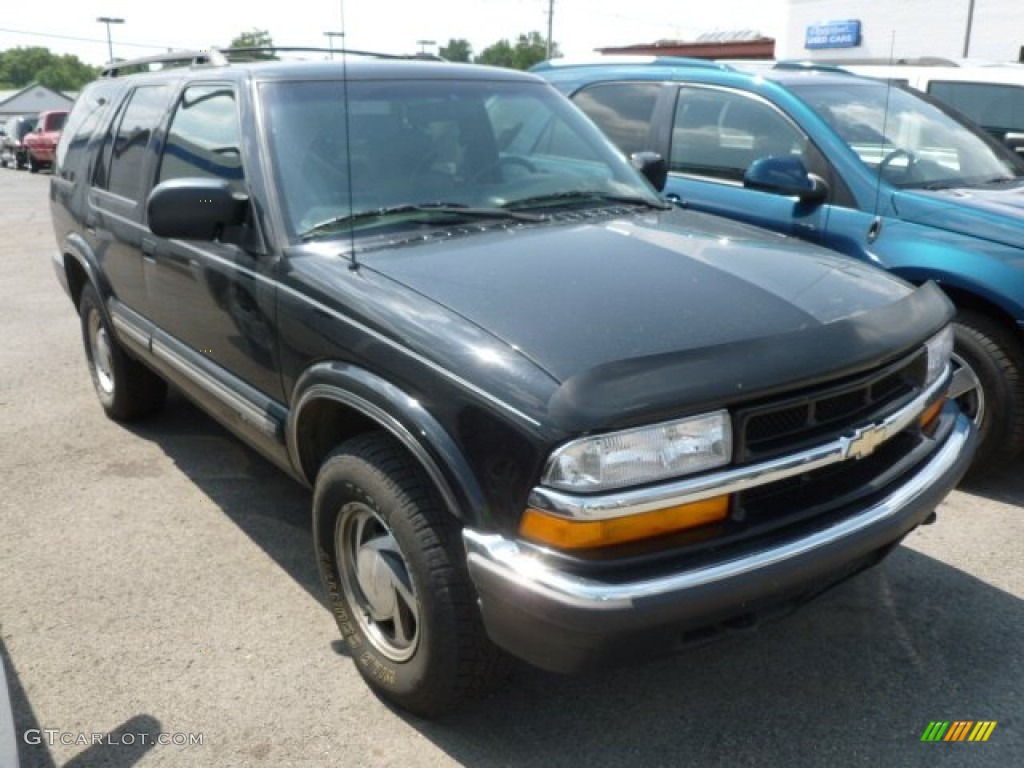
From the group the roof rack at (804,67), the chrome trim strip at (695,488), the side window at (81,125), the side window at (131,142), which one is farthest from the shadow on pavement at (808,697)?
the roof rack at (804,67)

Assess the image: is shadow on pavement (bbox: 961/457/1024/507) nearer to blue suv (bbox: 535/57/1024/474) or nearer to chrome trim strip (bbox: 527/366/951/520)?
blue suv (bbox: 535/57/1024/474)

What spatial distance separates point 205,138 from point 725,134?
2.86 meters

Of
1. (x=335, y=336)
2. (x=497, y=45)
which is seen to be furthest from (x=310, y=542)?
(x=497, y=45)

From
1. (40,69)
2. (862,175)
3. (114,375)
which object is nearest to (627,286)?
(862,175)

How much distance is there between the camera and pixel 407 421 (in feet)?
8.02

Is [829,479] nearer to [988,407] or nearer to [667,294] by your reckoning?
[667,294]

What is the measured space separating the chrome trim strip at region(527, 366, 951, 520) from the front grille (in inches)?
1.2

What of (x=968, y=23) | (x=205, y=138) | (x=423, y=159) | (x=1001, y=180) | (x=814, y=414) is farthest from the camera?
(x=968, y=23)

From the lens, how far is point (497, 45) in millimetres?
93312

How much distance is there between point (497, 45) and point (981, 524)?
3772 inches

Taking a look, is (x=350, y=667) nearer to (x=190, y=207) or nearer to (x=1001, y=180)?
(x=190, y=207)

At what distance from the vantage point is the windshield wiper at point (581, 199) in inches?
135

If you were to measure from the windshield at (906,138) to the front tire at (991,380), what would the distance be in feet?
2.82

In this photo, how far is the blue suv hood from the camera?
159 inches
